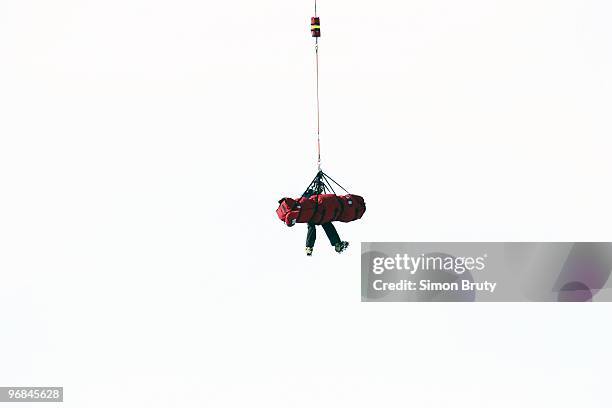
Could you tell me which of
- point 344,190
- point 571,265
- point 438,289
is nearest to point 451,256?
point 438,289

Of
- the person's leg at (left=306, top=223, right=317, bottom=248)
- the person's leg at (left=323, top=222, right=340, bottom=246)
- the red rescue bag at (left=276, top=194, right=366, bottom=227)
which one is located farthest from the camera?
the person's leg at (left=323, top=222, right=340, bottom=246)

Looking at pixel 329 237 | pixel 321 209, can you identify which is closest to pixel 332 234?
pixel 329 237

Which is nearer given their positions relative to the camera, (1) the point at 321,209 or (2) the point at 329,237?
(1) the point at 321,209

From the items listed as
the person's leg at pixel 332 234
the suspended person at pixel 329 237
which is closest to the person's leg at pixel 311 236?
the suspended person at pixel 329 237

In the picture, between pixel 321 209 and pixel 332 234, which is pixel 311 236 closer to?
pixel 332 234

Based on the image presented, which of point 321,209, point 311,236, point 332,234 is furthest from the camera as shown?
point 332,234

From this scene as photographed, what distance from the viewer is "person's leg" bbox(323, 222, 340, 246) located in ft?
103

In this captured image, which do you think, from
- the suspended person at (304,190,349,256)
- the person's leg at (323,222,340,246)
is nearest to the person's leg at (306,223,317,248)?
the suspended person at (304,190,349,256)

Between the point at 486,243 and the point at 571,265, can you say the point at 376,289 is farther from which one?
the point at 571,265

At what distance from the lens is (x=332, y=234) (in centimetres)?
3131

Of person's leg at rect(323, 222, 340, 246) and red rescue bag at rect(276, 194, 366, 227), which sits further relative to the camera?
person's leg at rect(323, 222, 340, 246)

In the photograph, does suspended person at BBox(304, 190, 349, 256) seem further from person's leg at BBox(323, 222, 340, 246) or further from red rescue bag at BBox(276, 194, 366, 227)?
red rescue bag at BBox(276, 194, 366, 227)

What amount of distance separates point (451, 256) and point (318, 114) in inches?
271

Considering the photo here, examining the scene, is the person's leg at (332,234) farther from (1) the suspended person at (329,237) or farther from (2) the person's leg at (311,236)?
(2) the person's leg at (311,236)
